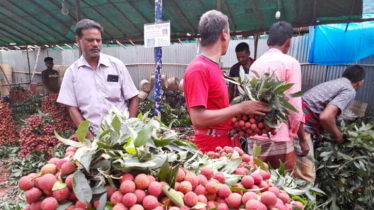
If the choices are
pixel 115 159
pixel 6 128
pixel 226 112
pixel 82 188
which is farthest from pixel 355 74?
pixel 6 128

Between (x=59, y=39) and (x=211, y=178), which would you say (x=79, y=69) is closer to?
(x=211, y=178)

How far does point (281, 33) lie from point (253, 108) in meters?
0.89

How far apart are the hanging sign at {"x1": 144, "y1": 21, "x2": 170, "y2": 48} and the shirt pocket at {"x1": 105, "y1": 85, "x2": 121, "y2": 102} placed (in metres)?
0.91

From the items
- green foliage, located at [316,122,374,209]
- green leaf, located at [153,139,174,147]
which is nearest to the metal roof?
green foliage, located at [316,122,374,209]

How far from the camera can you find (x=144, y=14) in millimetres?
5562

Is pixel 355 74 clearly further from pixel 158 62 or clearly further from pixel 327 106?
pixel 158 62

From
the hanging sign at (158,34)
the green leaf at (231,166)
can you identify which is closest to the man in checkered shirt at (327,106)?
the green leaf at (231,166)

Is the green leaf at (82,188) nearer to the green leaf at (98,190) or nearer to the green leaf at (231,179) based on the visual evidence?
the green leaf at (98,190)

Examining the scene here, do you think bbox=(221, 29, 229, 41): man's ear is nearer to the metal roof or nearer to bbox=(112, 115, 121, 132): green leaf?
bbox=(112, 115, 121, 132): green leaf

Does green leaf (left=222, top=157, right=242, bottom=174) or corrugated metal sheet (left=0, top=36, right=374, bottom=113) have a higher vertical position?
corrugated metal sheet (left=0, top=36, right=374, bottom=113)

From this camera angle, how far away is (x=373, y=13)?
4090mm

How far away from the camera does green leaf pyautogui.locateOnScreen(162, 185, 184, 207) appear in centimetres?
77

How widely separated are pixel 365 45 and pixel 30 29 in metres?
9.46

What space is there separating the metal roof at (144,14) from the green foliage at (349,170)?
2454 millimetres
